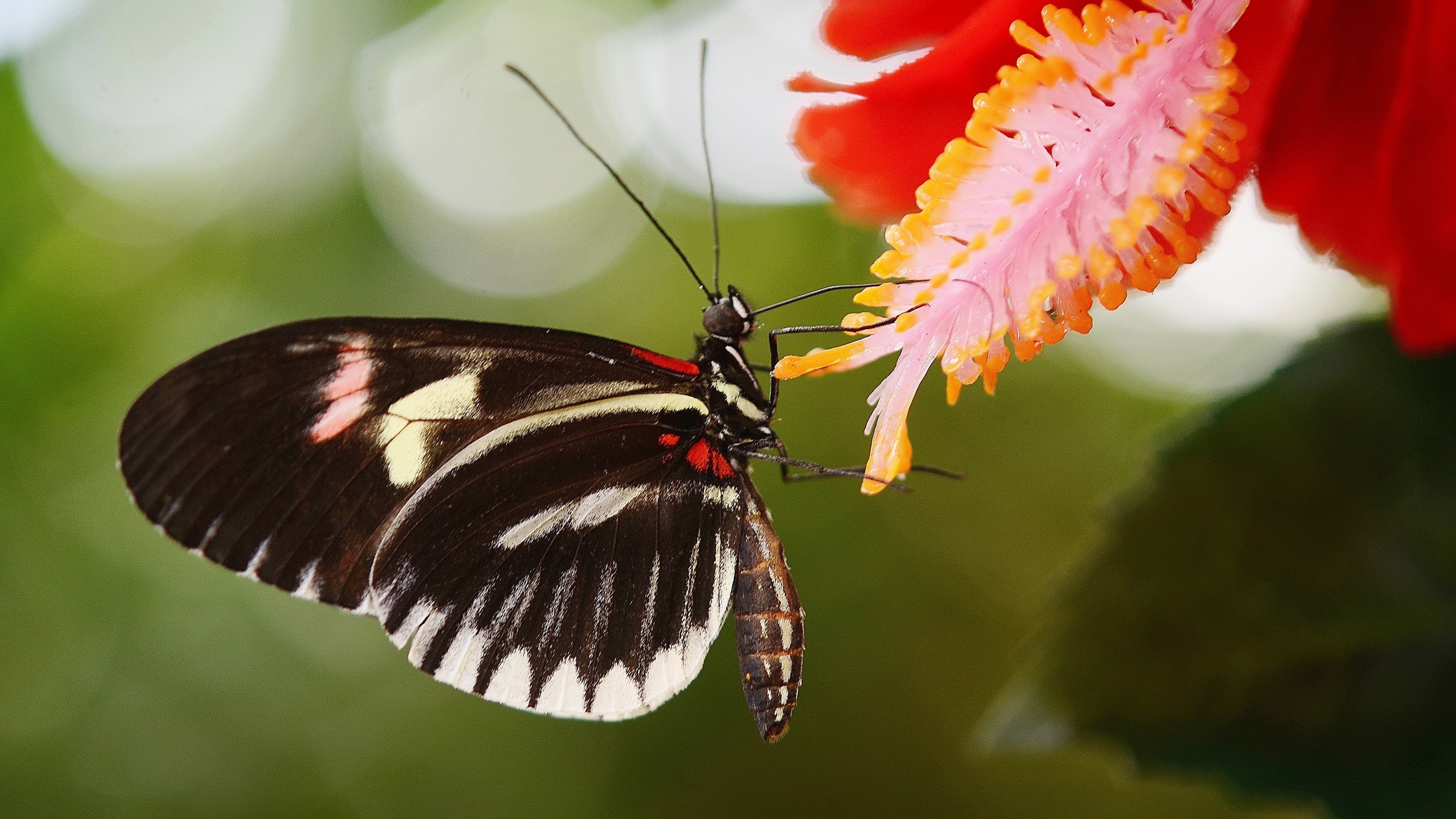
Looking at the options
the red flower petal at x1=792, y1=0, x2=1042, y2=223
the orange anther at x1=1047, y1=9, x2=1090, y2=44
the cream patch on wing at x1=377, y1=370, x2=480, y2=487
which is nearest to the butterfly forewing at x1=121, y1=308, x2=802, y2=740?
the cream patch on wing at x1=377, y1=370, x2=480, y2=487

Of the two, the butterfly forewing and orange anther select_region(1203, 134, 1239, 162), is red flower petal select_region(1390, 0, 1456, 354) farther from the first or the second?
the butterfly forewing

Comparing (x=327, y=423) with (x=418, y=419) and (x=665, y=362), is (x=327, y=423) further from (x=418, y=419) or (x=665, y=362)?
(x=665, y=362)

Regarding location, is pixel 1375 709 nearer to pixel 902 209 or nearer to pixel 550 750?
pixel 902 209

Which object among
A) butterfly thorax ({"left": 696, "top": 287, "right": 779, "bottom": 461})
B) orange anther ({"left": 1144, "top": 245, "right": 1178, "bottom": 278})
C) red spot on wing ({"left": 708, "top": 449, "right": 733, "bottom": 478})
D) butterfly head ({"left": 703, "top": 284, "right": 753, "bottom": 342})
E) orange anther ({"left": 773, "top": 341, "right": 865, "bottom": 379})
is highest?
orange anther ({"left": 773, "top": 341, "right": 865, "bottom": 379})

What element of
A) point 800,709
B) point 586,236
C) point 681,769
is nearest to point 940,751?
point 800,709

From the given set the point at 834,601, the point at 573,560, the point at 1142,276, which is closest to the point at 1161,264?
the point at 1142,276

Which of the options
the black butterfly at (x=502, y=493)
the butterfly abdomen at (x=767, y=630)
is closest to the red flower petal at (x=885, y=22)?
the black butterfly at (x=502, y=493)
